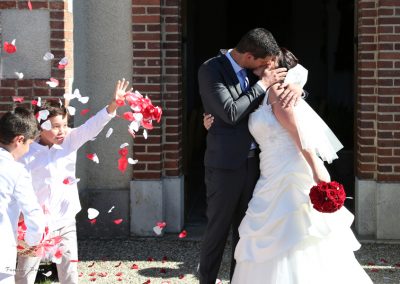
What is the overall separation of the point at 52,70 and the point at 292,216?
2914mm

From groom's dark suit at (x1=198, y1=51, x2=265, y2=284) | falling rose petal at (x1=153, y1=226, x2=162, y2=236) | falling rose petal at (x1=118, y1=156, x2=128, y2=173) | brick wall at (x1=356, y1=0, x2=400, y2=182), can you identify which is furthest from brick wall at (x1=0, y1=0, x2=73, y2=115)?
brick wall at (x1=356, y1=0, x2=400, y2=182)

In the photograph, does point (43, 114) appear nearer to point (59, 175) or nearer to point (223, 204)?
point (59, 175)

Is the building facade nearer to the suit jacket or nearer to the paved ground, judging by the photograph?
the paved ground

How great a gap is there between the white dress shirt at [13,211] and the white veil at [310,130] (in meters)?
1.70

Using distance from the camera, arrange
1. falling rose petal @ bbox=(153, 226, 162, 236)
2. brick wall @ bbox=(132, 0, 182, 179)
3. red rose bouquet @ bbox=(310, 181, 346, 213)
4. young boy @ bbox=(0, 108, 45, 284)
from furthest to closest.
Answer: brick wall @ bbox=(132, 0, 182, 179) → falling rose petal @ bbox=(153, 226, 162, 236) → red rose bouquet @ bbox=(310, 181, 346, 213) → young boy @ bbox=(0, 108, 45, 284)

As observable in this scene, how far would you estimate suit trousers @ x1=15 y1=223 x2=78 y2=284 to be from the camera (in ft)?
17.0

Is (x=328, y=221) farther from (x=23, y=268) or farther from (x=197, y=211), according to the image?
(x=197, y=211)

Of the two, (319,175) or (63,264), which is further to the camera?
(63,264)

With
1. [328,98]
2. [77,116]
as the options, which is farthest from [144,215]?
[328,98]

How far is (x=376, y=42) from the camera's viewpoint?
7594 mm

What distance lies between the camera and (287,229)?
5.07 m

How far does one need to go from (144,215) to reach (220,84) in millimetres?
2695

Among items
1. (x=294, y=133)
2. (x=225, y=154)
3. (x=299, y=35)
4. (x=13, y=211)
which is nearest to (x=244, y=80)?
(x=225, y=154)

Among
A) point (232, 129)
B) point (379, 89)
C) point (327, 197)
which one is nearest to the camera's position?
point (327, 197)
